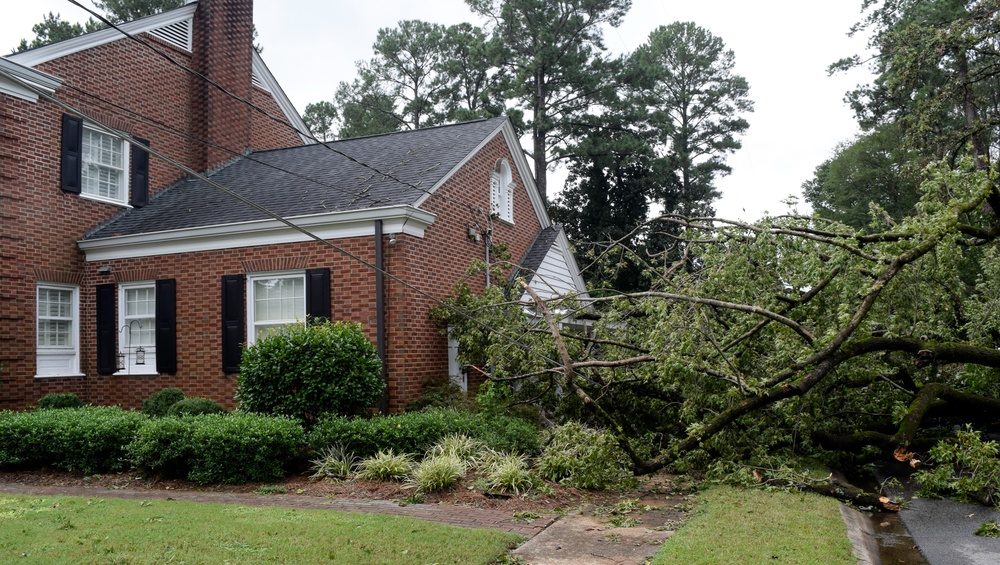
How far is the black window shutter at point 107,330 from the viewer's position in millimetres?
13922

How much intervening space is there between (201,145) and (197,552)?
43.2 ft

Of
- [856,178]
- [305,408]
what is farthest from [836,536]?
[856,178]

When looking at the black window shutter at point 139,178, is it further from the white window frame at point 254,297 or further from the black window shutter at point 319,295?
the black window shutter at point 319,295

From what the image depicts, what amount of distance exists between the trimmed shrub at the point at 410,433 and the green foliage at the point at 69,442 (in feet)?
7.57

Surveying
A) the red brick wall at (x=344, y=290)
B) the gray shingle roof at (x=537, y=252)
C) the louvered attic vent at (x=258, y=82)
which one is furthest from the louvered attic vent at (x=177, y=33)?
the gray shingle roof at (x=537, y=252)

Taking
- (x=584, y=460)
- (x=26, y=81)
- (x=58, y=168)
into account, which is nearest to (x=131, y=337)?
(x=58, y=168)

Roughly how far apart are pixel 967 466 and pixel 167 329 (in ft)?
38.9

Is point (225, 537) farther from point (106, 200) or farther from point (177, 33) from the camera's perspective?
point (177, 33)

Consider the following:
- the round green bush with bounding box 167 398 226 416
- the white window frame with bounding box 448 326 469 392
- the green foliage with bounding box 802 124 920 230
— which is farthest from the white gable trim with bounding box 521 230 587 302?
the green foliage with bounding box 802 124 920 230

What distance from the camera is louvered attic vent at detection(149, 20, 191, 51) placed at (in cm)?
1653

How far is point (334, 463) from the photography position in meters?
8.91

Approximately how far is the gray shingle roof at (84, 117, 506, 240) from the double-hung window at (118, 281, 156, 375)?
3.55 feet

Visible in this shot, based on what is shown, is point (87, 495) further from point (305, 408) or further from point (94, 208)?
point (94, 208)

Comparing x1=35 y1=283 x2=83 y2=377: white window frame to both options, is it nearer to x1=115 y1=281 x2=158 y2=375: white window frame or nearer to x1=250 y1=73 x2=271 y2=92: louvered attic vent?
x1=115 y1=281 x2=158 y2=375: white window frame
